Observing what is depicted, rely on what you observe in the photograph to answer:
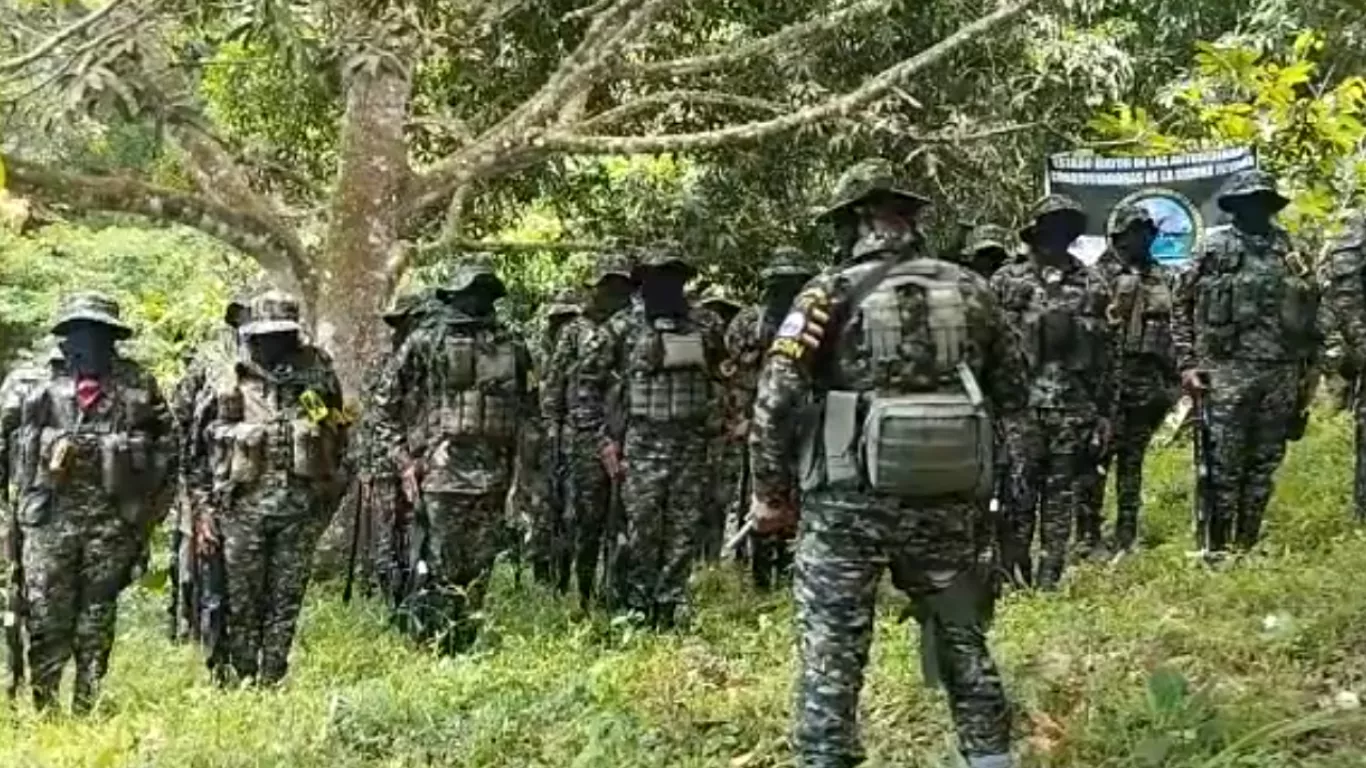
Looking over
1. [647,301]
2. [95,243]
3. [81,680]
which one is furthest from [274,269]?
[95,243]

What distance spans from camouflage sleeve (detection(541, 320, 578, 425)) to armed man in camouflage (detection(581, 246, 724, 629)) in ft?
2.70

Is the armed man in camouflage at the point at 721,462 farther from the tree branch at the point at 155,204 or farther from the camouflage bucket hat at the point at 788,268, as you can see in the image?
the tree branch at the point at 155,204

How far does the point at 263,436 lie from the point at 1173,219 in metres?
6.44

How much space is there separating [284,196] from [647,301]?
19.9 feet

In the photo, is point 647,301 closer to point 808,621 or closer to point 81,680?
point 81,680

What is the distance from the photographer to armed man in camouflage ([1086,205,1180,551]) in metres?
9.61

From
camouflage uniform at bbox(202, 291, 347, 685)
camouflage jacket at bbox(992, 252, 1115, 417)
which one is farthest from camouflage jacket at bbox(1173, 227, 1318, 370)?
camouflage uniform at bbox(202, 291, 347, 685)

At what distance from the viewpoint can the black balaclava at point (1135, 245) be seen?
9.71 meters

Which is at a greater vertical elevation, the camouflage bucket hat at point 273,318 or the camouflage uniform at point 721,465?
the camouflage bucket hat at point 273,318

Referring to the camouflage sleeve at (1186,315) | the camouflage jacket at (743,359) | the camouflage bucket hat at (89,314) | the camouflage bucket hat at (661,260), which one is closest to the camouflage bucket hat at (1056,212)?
the camouflage sleeve at (1186,315)

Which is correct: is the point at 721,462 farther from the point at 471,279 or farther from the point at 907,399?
the point at 907,399

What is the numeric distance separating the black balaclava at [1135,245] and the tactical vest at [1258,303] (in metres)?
0.84

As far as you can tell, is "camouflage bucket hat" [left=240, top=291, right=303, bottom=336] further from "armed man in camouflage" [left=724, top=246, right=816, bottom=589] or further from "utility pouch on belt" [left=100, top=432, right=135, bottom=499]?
"armed man in camouflage" [left=724, top=246, right=816, bottom=589]

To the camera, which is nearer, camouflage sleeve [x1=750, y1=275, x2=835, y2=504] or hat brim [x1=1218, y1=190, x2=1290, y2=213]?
camouflage sleeve [x1=750, y1=275, x2=835, y2=504]
